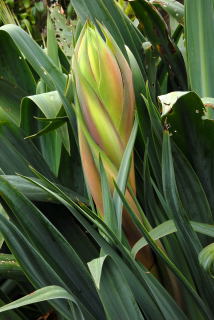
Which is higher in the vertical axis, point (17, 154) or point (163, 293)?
point (17, 154)

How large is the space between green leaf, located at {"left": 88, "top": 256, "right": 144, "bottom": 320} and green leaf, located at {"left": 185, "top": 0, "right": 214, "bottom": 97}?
52 centimetres

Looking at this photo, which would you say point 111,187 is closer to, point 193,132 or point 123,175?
point 123,175

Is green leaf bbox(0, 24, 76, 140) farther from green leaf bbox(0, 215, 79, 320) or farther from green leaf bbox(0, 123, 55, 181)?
green leaf bbox(0, 215, 79, 320)

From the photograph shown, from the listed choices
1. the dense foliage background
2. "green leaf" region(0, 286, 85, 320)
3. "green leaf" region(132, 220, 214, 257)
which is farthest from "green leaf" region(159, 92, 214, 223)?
"green leaf" region(0, 286, 85, 320)

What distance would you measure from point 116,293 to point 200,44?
2.02 ft

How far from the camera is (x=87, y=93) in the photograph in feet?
3.17

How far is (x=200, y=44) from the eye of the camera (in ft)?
4.12

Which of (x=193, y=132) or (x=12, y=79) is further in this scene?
(x=12, y=79)

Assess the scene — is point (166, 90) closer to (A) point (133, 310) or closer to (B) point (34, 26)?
(A) point (133, 310)

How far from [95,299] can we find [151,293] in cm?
11

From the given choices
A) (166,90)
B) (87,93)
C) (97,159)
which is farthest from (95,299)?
(166,90)

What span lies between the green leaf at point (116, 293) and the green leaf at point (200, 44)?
0.52 meters

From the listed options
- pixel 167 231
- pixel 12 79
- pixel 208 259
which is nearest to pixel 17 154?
pixel 12 79

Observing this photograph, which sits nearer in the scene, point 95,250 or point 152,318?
point 152,318
